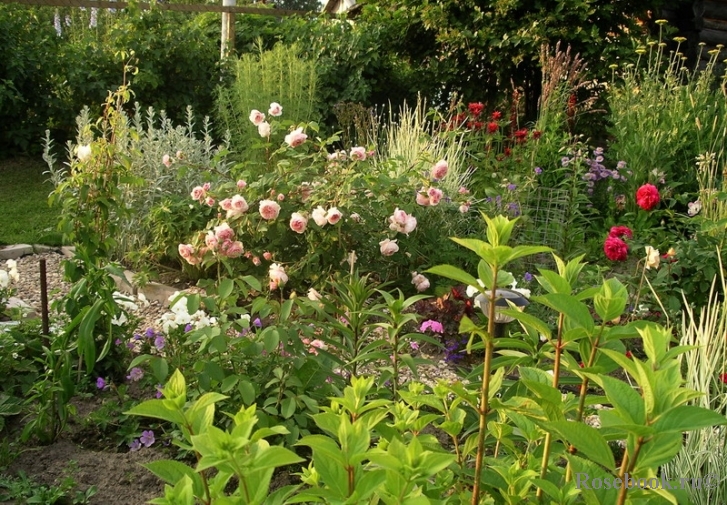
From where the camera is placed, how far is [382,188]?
4.04 m

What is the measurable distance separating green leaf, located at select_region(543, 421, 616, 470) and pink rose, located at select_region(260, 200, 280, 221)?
9.39ft

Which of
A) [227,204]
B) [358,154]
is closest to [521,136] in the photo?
[358,154]

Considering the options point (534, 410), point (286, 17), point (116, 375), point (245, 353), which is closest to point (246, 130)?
point (286, 17)

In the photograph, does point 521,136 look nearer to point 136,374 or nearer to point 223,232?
point 223,232

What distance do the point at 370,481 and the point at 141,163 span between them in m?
4.38

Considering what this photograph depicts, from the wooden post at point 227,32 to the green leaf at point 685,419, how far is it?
7892 mm

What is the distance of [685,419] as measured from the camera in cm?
86

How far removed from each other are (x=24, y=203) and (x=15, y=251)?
48.9 inches

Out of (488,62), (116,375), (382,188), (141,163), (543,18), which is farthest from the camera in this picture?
(488,62)

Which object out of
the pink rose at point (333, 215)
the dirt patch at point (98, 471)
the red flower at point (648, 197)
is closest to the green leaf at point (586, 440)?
the dirt patch at point (98, 471)

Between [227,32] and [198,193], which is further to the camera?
[227,32]

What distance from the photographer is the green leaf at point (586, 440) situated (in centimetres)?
91

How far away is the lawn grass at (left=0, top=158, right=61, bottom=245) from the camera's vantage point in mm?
5298

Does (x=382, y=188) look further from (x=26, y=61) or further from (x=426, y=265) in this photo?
(x=26, y=61)
